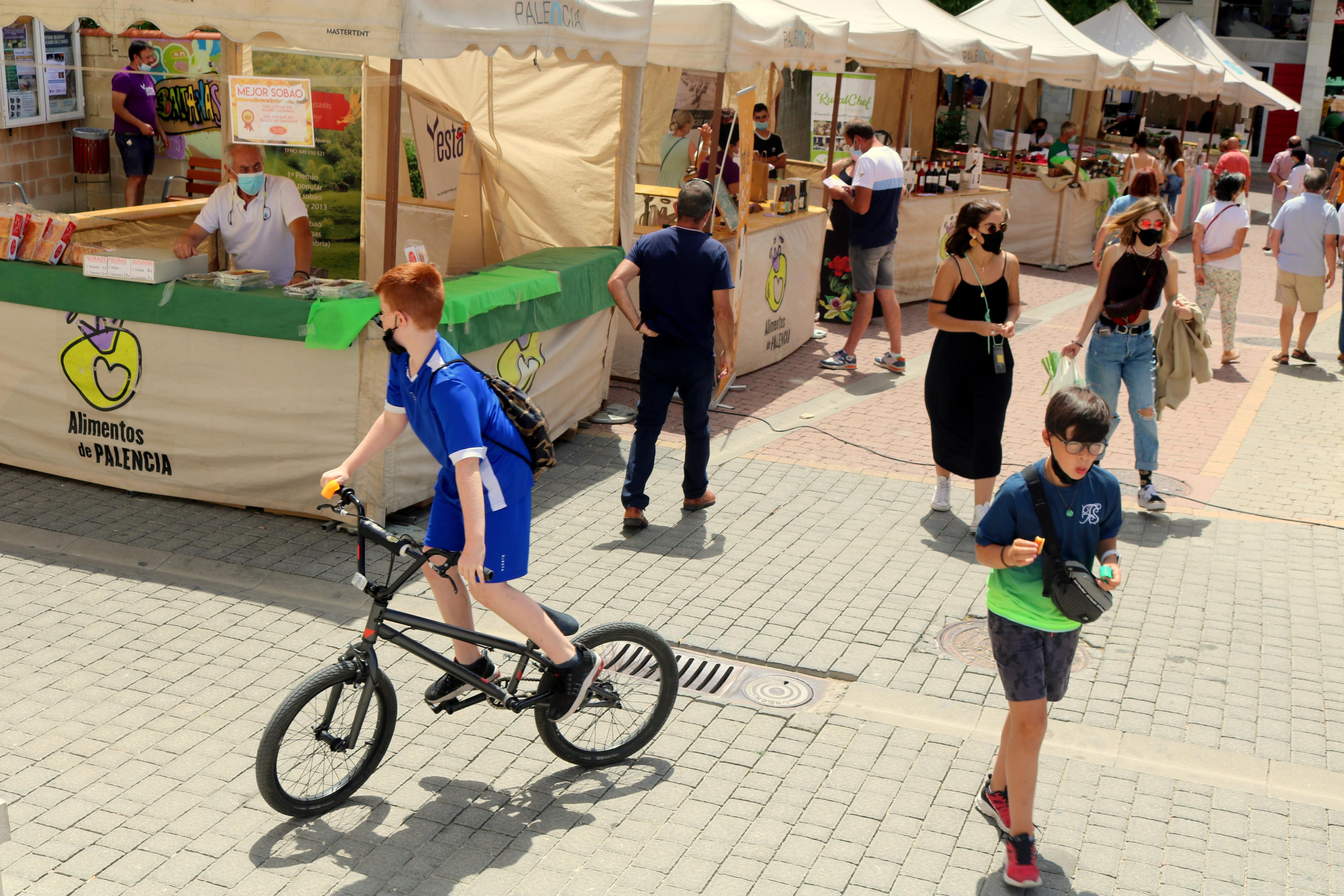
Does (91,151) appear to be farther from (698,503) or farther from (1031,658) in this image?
(1031,658)

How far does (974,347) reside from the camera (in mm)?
7152

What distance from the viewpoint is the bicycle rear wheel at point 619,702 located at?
15.4 ft

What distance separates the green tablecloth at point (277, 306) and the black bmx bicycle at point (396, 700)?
2.43 meters

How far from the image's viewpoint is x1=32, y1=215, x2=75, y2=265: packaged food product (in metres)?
7.18

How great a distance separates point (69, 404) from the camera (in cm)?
733

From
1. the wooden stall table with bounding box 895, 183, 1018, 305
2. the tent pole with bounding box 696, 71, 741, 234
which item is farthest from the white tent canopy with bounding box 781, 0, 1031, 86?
the tent pole with bounding box 696, 71, 741, 234

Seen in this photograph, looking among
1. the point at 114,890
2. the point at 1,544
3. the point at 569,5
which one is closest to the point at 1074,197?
the point at 569,5

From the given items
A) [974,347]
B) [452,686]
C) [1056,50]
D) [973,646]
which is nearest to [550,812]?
[452,686]

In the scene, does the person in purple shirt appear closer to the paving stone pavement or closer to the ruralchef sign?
the ruralchef sign

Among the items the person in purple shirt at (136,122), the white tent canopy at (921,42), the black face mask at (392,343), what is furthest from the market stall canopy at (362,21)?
the person in purple shirt at (136,122)

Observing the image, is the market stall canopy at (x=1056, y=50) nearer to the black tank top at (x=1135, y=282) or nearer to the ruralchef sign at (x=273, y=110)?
the black tank top at (x=1135, y=282)

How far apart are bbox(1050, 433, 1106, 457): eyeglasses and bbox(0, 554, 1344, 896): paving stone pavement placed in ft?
4.63

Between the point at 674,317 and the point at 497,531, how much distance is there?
308 cm

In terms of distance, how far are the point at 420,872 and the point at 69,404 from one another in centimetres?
441
